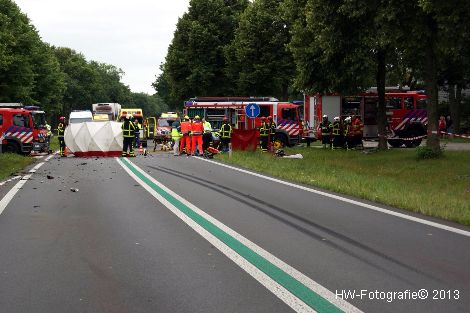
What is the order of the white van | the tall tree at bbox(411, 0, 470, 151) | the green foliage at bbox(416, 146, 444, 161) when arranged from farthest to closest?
1. the white van
2. the green foliage at bbox(416, 146, 444, 161)
3. the tall tree at bbox(411, 0, 470, 151)

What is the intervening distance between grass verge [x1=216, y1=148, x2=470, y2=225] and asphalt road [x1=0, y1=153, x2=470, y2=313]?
976 millimetres

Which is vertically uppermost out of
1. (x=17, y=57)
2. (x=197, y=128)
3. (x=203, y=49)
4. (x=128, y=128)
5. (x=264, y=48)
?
(x=203, y=49)

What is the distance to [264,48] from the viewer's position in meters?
51.7

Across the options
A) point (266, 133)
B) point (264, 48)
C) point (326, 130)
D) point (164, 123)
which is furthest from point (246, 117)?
point (264, 48)

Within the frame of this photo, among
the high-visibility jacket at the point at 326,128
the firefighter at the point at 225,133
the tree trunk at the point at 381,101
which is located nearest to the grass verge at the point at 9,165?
the firefighter at the point at 225,133

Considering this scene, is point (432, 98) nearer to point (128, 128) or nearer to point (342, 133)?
point (342, 133)

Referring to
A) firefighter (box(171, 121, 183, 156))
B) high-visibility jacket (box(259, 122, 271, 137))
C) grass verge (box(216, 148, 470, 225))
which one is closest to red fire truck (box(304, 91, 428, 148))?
high-visibility jacket (box(259, 122, 271, 137))

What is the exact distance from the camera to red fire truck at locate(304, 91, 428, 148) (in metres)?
35.5

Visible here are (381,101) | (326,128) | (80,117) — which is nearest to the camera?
(381,101)

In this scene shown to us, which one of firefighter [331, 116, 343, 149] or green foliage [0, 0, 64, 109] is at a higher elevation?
green foliage [0, 0, 64, 109]

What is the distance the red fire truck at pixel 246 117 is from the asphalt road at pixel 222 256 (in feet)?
78.2

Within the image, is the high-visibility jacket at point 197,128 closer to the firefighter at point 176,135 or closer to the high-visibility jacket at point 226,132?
the firefighter at point 176,135

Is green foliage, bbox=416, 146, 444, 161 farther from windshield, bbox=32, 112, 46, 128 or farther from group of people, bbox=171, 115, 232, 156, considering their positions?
windshield, bbox=32, 112, 46, 128

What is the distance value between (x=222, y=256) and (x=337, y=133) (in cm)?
2621
